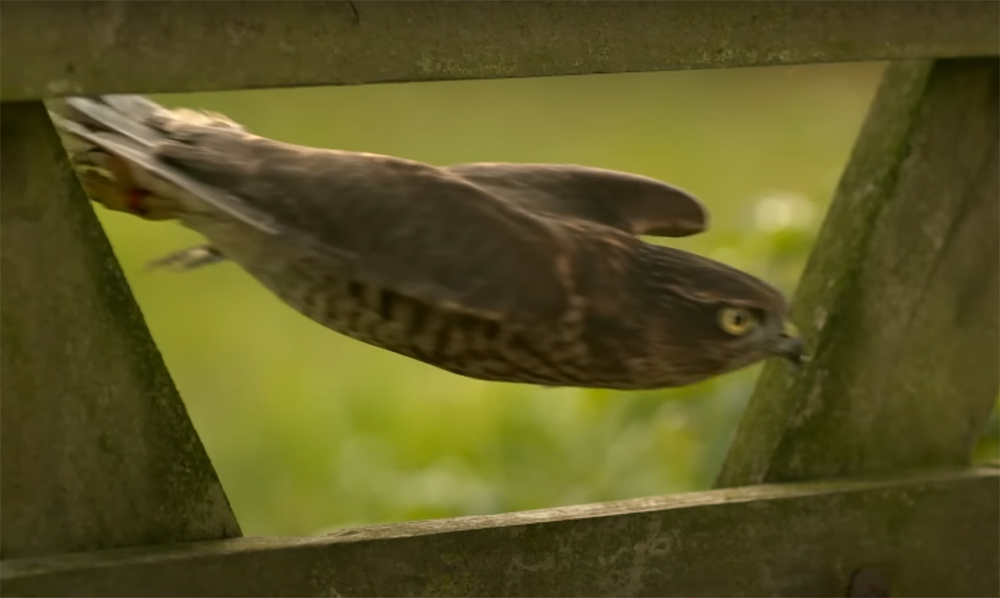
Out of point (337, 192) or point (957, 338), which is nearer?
point (337, 192)

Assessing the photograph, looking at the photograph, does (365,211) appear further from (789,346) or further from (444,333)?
(789,346)

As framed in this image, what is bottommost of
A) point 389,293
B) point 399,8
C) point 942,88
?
point 389,293

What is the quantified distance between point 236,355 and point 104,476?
11.2 ft

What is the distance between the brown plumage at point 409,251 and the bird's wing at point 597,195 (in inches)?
1.6

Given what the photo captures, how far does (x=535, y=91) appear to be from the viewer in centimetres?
730

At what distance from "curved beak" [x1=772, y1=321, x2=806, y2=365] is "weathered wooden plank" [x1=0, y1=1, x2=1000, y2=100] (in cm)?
36

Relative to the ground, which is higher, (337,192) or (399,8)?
(399,8)

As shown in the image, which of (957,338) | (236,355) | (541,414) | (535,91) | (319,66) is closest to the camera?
(319,66)

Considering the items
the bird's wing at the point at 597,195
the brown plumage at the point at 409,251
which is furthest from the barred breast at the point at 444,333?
the bird's wing at the point at 597,195

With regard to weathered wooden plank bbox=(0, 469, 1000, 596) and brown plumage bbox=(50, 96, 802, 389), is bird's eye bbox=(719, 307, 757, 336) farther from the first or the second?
weathered wooden plank bbox=(0, 469, 1000, 596)

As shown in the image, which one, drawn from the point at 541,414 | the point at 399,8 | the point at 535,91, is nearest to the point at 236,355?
the point at 541,414

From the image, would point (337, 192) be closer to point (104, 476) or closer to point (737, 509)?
point (104, 476)

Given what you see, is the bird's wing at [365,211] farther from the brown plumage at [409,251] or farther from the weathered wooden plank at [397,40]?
the weathered wooden plank at [397,40]

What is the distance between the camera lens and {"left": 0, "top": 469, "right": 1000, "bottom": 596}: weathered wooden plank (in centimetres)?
186
